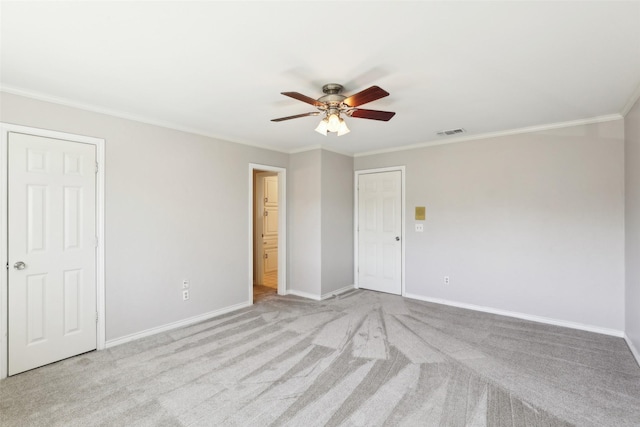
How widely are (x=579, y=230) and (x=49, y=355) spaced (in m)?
5.54

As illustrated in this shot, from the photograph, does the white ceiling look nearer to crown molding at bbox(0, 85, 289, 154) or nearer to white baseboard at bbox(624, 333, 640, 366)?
crown molding at bbox(0, 85, 289, 154)

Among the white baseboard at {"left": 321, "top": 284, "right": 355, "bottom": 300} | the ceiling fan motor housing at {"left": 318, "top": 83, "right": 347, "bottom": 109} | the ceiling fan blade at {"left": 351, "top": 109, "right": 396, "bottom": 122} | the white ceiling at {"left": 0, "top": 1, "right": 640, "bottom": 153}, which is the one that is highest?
the white ceiling at {"left": 0, "top": 1, "right": 640, "bottom": 153}

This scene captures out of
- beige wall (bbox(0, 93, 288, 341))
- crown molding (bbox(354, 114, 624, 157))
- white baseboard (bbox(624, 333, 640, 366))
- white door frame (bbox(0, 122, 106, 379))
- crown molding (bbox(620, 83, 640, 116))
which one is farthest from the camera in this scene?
crown molding (bbox(354, 114, 624, 157))

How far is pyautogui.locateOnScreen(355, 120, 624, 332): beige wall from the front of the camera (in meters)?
3.40

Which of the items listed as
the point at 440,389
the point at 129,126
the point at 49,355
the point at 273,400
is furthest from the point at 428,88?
the point at 49,355

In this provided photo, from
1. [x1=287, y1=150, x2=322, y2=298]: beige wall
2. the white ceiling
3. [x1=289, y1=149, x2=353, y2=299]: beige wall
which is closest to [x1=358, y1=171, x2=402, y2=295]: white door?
[x1=289, y1=149, x2=353, y2=299]: beige wall

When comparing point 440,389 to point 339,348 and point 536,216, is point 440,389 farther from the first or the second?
point 536,216

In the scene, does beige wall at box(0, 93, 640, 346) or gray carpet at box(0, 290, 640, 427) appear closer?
gray carpet at box(0, 290, 640, 427)

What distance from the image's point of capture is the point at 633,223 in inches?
117

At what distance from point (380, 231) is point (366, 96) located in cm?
319

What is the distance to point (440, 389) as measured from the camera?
2.37 m

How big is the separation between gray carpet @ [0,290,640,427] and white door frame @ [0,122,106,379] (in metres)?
0.26

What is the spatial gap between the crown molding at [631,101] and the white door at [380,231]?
257 cm

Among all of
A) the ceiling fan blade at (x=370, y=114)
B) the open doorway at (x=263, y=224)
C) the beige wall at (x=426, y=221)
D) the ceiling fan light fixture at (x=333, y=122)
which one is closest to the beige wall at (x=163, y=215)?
the beige wall at (x=426, y=221)
